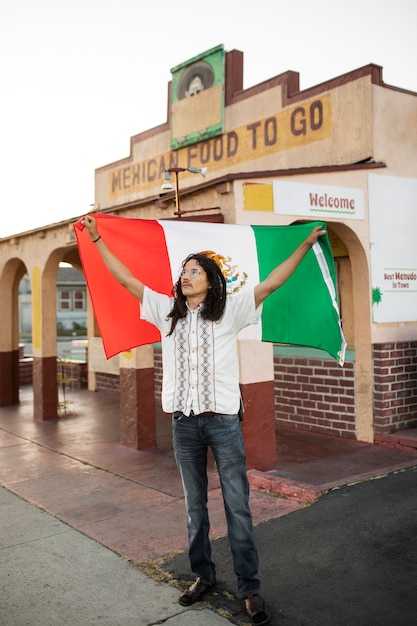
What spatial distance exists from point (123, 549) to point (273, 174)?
4.23 m

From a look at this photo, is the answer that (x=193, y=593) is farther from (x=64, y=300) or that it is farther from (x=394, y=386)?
(x=64, y=300)

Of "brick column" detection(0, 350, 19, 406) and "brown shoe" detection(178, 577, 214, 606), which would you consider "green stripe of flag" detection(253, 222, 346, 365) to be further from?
"brick column" detection(0, 350, 19, 406)

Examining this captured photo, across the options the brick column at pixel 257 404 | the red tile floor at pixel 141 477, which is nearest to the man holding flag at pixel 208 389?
the red tile floor at pixel 141 477

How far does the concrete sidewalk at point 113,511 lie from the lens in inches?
156

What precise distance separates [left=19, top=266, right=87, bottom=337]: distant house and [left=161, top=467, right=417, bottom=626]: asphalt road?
4345cm

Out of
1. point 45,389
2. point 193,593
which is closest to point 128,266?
point 193,593

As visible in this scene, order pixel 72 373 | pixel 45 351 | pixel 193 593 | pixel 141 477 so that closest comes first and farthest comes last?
1. pixel 193 593
2. pixel 141 477
3. pixel 45 351
4. pixel 72 373

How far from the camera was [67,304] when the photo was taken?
49.0 metres

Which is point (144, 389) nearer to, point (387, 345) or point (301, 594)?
point (387, 345)

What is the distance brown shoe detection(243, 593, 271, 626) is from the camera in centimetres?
367

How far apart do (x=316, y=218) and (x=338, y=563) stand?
162 inches

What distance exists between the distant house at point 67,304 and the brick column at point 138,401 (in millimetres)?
39778

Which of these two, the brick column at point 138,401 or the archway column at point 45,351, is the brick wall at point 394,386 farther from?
the archway column at point 45,351

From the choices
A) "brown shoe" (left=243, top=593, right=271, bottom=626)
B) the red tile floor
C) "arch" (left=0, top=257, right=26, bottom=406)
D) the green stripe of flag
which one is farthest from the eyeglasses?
"arch" (left=0, top=257, right=26, bottom=406)
